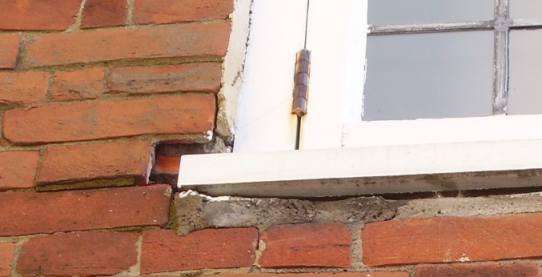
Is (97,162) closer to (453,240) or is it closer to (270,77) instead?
(270,77)

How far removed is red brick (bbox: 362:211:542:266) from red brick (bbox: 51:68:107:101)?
528mm

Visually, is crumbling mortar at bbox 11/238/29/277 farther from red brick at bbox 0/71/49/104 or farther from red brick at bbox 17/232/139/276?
red brick at bbox 0/71/49/104

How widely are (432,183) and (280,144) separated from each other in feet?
0.92

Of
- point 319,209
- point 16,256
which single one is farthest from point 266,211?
point 16,256

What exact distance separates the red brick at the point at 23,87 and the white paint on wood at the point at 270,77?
0.33m

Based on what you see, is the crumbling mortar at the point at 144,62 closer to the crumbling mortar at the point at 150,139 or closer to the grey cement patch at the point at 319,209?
the crumbling mortar at the point at 150,139

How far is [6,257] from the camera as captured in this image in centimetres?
199

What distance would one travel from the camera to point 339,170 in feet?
6.37

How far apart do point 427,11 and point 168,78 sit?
1.58 ft

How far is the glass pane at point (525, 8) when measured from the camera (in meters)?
2.20

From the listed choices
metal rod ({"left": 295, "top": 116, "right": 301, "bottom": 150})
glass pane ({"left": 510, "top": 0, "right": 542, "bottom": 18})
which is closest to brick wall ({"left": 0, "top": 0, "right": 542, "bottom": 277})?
metal rod ({"left": 295, "top": 116, "right": 301, "bottom": 150})

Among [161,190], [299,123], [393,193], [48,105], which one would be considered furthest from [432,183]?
[48,105]

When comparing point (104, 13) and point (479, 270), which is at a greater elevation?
point (104, 13)

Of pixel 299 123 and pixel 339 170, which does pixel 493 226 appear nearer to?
pixel 339 170
